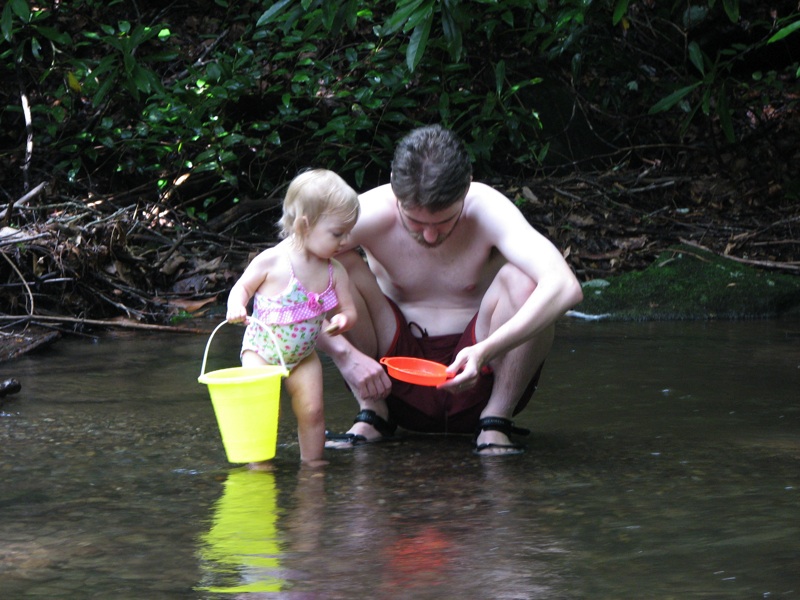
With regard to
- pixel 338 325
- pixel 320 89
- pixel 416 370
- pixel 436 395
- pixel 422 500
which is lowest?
pixel 422 500

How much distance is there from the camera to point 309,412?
3.19 metres

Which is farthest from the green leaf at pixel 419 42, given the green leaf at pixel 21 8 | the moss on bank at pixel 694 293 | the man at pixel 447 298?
the moss on bank at pixel 694 293

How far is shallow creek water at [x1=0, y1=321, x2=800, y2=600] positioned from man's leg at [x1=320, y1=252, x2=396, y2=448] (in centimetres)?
17

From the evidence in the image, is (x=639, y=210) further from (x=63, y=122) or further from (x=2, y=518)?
(x=2, y=518)

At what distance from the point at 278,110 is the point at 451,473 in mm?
5662

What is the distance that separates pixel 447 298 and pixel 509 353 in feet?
1.13

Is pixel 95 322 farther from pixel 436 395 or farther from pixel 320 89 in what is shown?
pixel 320 89

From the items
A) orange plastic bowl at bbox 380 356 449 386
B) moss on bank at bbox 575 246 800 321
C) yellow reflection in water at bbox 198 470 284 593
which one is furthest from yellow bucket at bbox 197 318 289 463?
moss on bank at bbox 575 246 800 321

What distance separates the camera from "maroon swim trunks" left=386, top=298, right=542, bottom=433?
3.50 meters

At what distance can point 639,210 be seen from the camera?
27.0 ft

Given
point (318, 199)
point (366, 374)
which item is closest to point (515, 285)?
point (366, 374)

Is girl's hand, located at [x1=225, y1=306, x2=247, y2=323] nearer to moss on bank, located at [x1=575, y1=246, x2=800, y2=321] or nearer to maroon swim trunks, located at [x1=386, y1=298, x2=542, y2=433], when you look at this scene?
maroon swim trunks, located at [x1=386, y1=298, x2=542, y2=433]

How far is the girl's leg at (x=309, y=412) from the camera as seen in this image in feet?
10.5

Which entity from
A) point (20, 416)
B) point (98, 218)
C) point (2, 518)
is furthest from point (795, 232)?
point (2, 518)
